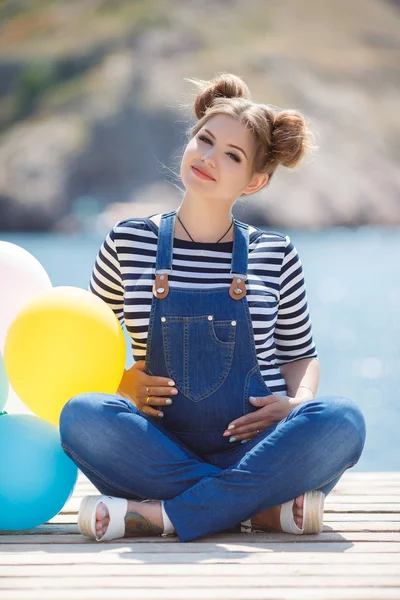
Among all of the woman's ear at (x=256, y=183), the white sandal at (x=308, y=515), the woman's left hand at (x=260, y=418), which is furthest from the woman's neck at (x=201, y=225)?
the white sandal at (x=308, y=515)

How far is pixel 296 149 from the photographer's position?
2.62 m

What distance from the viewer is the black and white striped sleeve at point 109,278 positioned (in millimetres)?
2551

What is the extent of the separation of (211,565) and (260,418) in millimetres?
494

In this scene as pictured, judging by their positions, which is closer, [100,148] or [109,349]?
[109,349]

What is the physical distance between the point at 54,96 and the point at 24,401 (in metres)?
40.4

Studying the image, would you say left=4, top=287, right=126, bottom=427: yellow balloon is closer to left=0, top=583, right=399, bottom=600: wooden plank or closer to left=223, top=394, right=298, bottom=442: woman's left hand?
left=223, top=394, right=298, bottom=442: woman's left hand

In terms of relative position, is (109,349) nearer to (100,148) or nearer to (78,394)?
(78,394)

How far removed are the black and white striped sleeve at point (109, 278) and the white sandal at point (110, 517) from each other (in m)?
0.57

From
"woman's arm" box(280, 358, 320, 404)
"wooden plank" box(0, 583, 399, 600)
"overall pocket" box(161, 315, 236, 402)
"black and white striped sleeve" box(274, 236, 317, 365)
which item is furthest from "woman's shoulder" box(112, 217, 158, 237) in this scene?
"wooden plank" box(0, 583, 399, 600)

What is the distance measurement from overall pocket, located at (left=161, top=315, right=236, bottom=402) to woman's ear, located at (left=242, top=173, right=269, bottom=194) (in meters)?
0.44

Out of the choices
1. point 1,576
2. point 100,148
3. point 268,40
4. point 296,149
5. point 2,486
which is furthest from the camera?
point 268,40

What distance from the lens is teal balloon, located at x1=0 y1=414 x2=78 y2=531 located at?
228 cm

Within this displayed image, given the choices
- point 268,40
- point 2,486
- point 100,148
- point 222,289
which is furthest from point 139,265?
point 268,40

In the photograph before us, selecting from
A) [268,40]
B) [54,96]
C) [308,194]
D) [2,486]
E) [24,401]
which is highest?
[268,40]
